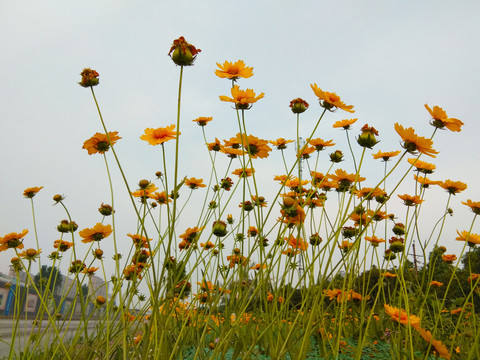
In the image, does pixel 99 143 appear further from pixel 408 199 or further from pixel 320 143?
pixel 408 199

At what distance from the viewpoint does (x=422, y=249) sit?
139 cm

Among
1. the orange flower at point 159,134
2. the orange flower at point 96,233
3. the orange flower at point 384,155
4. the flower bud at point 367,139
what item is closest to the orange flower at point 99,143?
the orange flower at point 159,134

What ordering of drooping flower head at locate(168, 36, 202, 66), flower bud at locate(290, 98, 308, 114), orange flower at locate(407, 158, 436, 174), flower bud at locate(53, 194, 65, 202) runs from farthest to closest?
flower bud at locate(53, 194, 65, 202)
orange flower at locate(407, 158, 436, 174)
flower bud at locate(290, 98, 308, 114)
drooping flower head at locate(168, 36, 202, 66)

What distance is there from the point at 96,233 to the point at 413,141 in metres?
1.10

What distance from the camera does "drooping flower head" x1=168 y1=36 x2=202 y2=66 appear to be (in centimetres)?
73

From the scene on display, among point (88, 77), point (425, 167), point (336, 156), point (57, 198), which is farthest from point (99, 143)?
point (425, 167)

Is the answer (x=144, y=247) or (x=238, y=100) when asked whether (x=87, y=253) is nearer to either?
(x=144, y=247)

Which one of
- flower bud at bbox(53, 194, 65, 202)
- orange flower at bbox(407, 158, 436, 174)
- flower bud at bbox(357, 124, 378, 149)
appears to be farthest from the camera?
flower bud at bbox(53, 194, 65, 202)

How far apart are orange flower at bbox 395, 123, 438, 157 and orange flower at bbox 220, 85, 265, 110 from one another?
36 cm

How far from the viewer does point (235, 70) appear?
1.03 m

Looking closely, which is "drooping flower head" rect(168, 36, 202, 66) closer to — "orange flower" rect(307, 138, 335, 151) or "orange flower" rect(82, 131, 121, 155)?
Answer: "orange flower" rect(82, 131, 121, 155)

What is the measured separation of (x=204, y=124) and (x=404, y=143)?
2.60ft

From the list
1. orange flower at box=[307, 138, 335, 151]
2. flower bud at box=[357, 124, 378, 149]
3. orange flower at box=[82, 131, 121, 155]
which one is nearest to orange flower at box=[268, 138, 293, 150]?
orange flower at box=[307, 138, 335, 151]

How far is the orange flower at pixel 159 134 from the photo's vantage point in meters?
0.94
